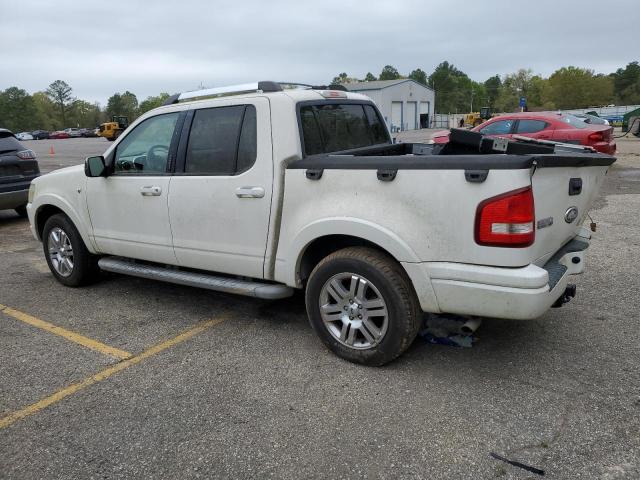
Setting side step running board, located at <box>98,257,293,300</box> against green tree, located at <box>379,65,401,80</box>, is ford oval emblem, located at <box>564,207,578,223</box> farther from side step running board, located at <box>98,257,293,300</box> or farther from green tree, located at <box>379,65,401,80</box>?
green tree, located at <box>379,65,401,80</box>

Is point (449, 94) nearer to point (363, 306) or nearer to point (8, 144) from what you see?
point (8, 144)

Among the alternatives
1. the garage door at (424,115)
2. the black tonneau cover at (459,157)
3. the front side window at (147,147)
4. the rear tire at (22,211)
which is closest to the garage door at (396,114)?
the garage door at (424,115)

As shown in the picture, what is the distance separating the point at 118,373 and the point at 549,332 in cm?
317

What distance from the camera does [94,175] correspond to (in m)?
4.74

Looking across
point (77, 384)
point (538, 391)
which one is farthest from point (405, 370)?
point (77, 384)

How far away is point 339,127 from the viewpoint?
4.20 metres

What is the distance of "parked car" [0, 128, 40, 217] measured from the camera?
8.71m

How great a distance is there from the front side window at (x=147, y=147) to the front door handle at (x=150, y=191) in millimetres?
155

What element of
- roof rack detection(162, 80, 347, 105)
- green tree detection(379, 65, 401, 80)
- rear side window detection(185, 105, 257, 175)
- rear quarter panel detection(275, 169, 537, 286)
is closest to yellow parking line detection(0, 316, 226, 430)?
rear quarter panel detection(275, 169, 537, 286)

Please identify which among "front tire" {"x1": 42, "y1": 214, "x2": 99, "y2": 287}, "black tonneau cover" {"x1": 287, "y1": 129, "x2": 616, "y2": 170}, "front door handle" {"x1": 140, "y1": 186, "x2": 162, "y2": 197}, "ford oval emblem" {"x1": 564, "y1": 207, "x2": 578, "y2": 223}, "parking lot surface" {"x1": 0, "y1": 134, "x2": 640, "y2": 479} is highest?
"black tonneau cover" {"x1": 287, "y1": 129, "x2": 616, "y2": 170}

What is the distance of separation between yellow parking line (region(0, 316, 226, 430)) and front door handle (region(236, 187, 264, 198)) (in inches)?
47.9

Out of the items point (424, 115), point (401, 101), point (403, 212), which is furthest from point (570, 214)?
point (424, 115)

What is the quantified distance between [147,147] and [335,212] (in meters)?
2.14

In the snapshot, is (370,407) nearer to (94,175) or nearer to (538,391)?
(538,391)
